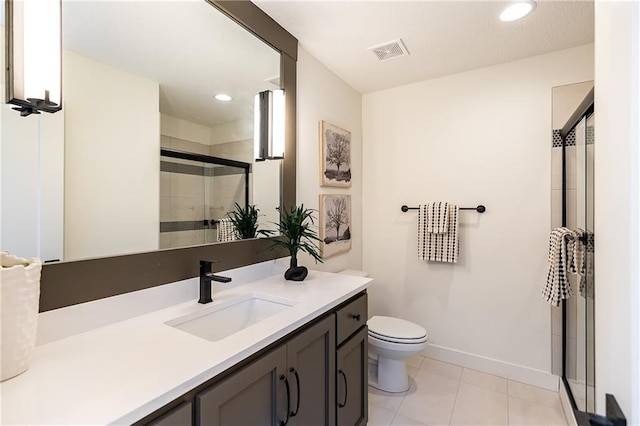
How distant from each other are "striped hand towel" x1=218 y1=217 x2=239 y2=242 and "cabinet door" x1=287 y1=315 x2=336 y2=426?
66 cm

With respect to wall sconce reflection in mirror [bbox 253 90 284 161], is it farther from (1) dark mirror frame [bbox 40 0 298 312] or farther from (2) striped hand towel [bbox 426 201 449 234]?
(2) striped hand towel [bbox 426 201 449 234]

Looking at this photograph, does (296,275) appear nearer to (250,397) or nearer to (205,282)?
(205,282)

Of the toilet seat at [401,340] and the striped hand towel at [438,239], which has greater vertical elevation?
the striped hand towel at [438,239]

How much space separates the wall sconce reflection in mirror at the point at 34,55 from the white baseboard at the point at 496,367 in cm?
288

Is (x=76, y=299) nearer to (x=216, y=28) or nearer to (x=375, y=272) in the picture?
(x=216, y=28)

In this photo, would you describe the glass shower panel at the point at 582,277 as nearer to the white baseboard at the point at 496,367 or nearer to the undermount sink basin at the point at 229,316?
the white baseboard at the point at 496,367

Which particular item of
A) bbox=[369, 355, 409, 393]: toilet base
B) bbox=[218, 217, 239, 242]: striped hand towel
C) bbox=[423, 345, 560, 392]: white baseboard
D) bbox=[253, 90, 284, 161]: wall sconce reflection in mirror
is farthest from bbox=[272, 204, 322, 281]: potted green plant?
bbox=[423, 345, 560, 392]: white baseboard

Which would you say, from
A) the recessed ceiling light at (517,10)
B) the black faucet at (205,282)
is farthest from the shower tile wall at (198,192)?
the recessed ceiling light at (517,10)

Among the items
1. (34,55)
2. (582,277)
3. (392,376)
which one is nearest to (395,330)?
(392,376)

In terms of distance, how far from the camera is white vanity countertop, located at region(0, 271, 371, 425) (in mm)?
602

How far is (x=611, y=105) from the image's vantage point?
567mm

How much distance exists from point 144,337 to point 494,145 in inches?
100

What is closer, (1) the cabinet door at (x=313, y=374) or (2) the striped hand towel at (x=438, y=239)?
(1) the cabinet door at (x=313, y=374)

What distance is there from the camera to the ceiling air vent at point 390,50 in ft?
6.62
